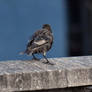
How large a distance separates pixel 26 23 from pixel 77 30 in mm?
1529

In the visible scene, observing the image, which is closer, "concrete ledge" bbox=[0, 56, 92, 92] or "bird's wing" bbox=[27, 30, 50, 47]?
"concrete ledge" bbox=[0, 56, 92, 92]

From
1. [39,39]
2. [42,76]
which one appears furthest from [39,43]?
[42,76]

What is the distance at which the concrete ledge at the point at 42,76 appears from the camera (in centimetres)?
361

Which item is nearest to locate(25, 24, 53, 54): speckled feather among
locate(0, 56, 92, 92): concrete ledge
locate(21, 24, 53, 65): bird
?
locate(21, 24, 53, 65): bird

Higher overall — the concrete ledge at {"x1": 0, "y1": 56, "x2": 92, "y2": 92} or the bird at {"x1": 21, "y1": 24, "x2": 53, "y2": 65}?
the bird at {"x1": 21, "y1": 24, "x2": 53, "y2": 65}

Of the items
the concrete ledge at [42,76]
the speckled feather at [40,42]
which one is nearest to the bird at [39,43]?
the speckled feather at [40,42]

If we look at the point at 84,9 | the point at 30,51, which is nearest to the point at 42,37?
the point at 30,51

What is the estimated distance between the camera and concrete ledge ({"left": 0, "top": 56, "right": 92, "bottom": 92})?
142 inches

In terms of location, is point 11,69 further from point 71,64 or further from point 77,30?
point 77,30

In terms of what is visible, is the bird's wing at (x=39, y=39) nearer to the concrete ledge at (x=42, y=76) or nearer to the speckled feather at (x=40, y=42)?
the speckled feather at (x=40, y=42)

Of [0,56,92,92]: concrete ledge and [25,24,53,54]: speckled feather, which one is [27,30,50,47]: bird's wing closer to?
[25,24,53,54]: speckled feather

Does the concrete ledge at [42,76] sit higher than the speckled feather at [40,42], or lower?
lower

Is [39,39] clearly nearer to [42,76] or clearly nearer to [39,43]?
[39,43]

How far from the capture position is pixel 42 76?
372cm
